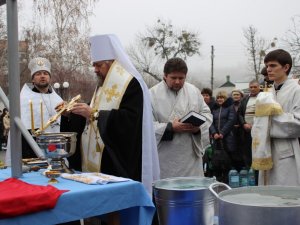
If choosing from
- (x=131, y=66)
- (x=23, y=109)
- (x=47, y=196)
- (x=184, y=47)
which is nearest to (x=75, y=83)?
(x=184, y=47)

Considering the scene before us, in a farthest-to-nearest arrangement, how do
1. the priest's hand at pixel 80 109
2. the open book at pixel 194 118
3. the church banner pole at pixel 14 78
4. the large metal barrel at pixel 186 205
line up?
1. the open book at pixel 194 118
2. the priest's hand at pixel 80 109
3. the large metal barrel at pixel 186 205
4. the church banner pole at pixel 14 78

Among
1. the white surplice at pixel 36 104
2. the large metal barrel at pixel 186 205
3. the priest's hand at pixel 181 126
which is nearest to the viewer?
the large metal barrel at pixel 186 205

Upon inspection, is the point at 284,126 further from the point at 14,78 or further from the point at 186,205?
the point at 14,78

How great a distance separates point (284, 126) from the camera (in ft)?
11.5

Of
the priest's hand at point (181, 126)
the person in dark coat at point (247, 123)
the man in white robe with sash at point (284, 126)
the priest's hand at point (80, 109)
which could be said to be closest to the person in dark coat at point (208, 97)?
the person in dark coat at point (247, 123)

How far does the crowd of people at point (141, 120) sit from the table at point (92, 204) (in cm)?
66

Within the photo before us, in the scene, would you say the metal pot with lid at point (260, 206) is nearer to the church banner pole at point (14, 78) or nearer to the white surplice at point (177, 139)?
the church banner pole at point (14, 78)

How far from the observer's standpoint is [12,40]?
246 centimetres

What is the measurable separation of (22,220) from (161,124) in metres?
2.15

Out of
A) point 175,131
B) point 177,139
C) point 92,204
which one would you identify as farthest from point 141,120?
point 92,204

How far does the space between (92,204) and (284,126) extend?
6.27ft

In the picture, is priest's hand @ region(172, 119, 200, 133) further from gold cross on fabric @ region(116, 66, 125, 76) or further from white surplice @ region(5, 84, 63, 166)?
white surplice @ region(5, 84, 63, 166)

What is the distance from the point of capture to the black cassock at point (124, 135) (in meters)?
3.06

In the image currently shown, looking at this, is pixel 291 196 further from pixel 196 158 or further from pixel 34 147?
pixel 196 158
